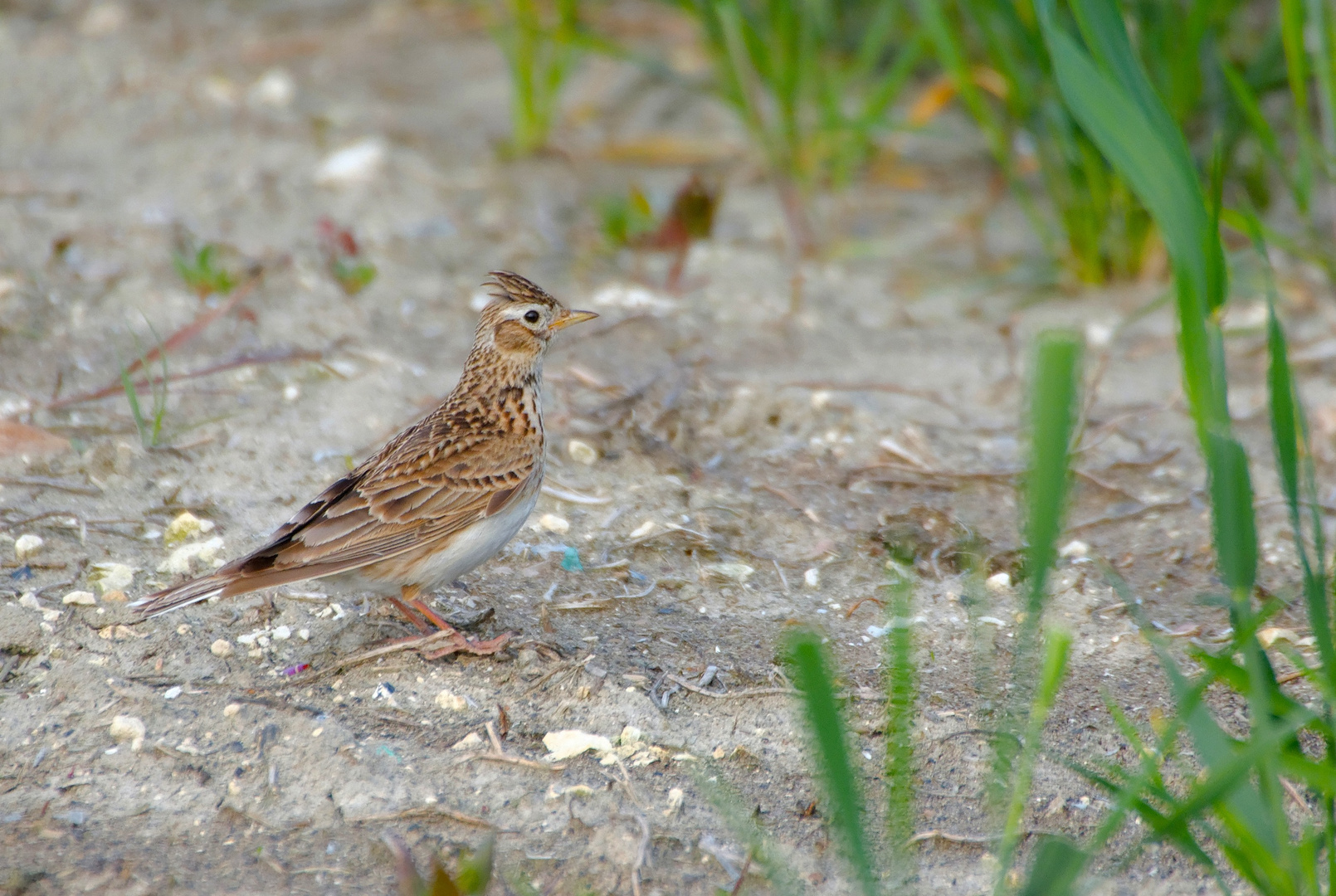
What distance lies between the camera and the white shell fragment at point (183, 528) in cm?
411

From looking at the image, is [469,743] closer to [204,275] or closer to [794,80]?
[204,275]

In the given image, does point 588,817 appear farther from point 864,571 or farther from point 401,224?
point 401,224

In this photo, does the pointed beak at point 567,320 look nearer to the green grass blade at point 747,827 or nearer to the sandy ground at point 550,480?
the sandy ground at point 550,480

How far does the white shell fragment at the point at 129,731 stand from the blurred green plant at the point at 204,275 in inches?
107

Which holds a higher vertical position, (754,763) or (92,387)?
(92,387)

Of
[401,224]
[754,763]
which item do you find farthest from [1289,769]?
[401,224]

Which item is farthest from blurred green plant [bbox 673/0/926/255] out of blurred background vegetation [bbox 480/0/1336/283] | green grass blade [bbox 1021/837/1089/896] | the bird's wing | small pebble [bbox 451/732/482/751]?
green grass blade [bbox 1021/837/1089/896]

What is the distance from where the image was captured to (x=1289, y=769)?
2.30 metres

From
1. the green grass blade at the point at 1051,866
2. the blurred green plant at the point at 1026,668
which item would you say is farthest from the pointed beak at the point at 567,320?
the green grass blade at the point at 1051,866

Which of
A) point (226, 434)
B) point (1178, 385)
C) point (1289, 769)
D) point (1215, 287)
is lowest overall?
point (1178, 385)

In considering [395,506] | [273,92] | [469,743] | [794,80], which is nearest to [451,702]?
[469,743]

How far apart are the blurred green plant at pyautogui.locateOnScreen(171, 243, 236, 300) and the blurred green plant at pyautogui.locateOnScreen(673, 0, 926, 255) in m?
2.42

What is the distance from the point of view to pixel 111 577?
3.85 m

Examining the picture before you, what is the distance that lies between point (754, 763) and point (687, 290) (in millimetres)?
3276
